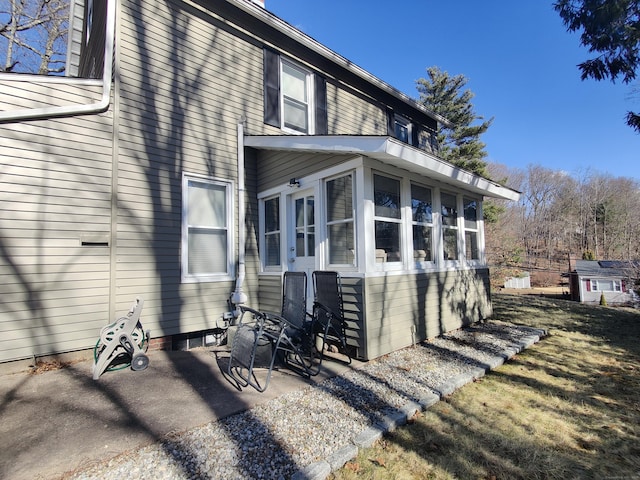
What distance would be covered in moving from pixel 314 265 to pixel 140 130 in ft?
11.0

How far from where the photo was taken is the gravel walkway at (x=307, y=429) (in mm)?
2178

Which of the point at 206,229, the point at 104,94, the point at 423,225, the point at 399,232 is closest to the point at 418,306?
the point at 399,232

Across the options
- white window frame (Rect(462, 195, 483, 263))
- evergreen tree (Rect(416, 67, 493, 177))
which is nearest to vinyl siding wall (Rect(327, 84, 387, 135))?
white window frame (Rect(462, 195, 483, 263))

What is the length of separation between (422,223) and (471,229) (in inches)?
77.7

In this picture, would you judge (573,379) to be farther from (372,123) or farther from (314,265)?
(372,123)

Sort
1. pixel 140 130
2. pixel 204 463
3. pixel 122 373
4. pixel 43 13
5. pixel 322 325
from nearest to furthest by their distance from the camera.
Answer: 1. pixel 204 463
2. pixel 122 373
3. pixel 322 325
4. pixel 140 130
5. pixel 43 13

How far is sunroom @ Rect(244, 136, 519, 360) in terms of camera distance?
4379 mm

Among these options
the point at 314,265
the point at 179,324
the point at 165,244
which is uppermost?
the point at 165,244

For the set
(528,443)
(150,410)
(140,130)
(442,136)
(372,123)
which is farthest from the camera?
(442,136)

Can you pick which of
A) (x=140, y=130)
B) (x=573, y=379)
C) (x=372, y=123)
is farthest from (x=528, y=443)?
(x=372, y=123)

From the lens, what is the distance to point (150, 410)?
297 centimetres

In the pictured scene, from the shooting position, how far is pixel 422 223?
550cm

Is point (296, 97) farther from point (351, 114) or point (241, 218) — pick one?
point (241, 218)

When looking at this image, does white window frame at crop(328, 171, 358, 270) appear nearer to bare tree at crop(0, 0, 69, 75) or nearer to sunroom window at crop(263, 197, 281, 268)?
sunroom window at crop(263, 197, 281, 268)
